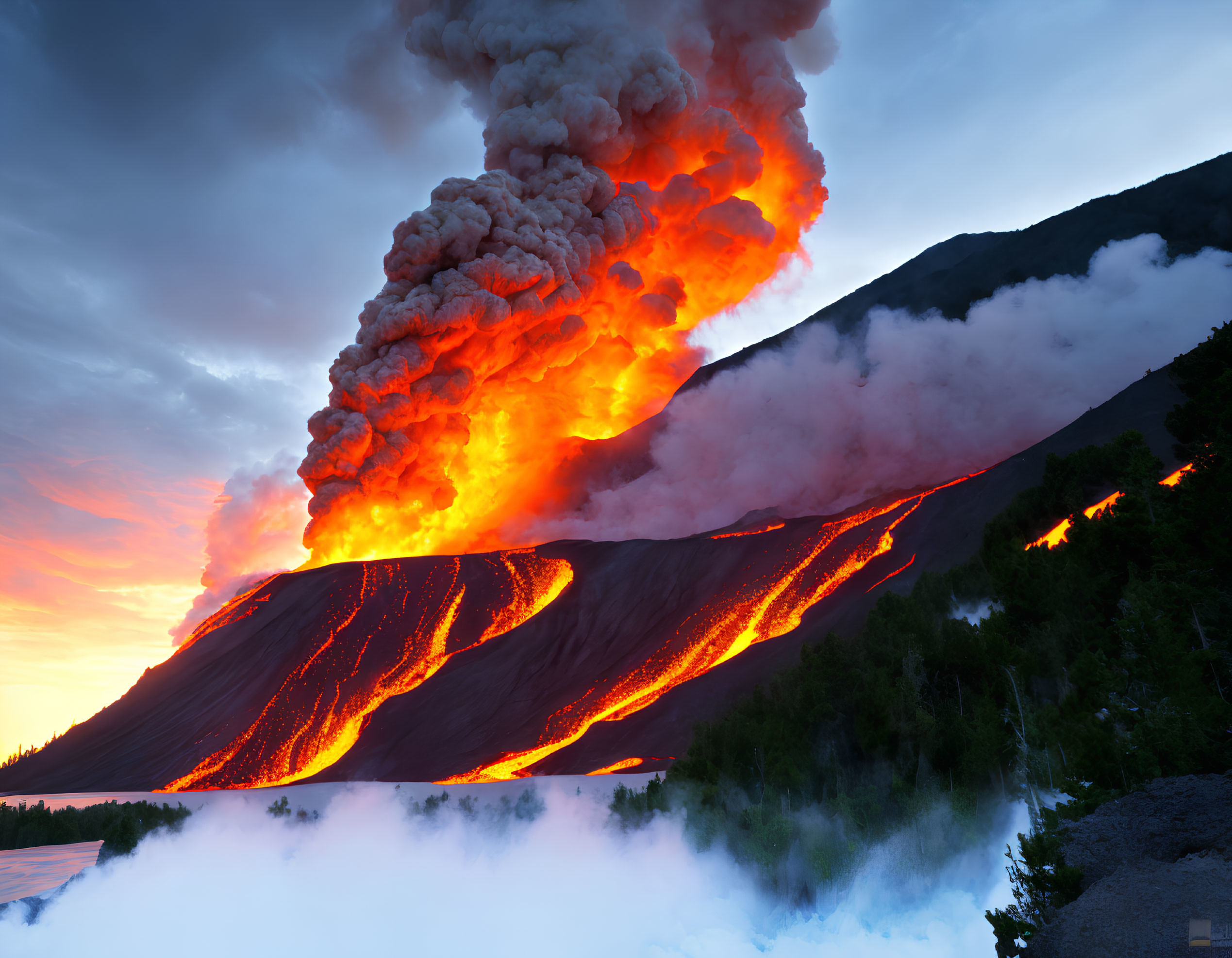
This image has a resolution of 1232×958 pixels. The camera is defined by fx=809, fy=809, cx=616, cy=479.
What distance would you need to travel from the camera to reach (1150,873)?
11.8 m

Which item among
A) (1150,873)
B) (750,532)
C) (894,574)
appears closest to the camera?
(1150,873)

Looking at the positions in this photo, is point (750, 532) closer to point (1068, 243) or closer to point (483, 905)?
point (483, 905)

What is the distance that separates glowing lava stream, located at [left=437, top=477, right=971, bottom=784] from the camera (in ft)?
132

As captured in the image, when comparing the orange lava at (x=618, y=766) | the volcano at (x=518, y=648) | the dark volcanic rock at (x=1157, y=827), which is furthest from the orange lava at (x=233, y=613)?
the dark volcanic rock at (x=1157, y=827)

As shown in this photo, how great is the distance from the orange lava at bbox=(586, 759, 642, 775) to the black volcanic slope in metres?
52.2

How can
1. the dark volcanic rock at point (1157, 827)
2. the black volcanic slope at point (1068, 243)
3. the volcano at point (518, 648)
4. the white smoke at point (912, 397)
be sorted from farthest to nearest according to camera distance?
the black volcanic slope at point (1068, 243), the white smoke at point (912, 397), the volcano at point (518, 648), the dark volcanic rock at point (1157, 827)

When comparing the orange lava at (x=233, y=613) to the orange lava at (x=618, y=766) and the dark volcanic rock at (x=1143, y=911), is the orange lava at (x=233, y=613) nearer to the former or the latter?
the orange lava at (x=618, y=766)

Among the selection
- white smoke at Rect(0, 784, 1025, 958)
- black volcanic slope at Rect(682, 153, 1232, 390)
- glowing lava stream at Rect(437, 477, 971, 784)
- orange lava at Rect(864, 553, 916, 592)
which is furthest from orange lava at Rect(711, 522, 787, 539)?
black volcanic slope at Rect(682, 153, 1232, 390)

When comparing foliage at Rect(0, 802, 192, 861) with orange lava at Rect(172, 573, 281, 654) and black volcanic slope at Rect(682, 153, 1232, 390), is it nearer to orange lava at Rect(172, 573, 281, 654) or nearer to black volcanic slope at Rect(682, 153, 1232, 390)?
orange lava at Rect(172, 573, 281, 654)

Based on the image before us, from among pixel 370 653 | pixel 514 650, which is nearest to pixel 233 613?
pixel 370 653

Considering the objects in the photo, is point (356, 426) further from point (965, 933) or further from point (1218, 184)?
point (1218, 184)

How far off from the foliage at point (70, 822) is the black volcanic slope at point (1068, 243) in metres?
61.2

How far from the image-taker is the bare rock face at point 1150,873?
1070cm

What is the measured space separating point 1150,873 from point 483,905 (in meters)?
15.7
